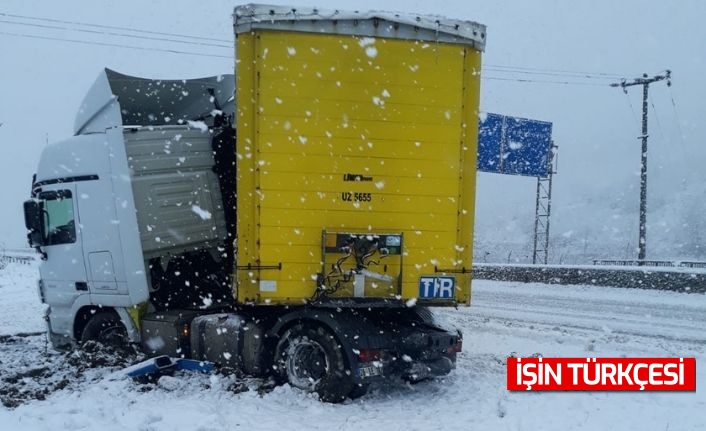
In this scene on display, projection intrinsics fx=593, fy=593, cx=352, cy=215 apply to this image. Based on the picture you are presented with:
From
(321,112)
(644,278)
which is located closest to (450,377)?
(321,112)

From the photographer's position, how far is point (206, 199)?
7.30 metres

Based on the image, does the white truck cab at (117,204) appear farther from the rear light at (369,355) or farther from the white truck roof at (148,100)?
the rear light at (369,355)

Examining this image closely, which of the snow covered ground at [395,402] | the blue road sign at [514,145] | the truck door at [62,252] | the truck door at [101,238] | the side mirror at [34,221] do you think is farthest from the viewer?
the blue road sign at [514,145]

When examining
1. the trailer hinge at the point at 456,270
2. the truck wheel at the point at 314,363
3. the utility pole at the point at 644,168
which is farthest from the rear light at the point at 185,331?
the utility pole at the point at 644,168

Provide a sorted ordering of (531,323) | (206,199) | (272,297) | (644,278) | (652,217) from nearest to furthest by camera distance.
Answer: (272,297)
(206,199)
(531,323)
(644,278)
(652,217)

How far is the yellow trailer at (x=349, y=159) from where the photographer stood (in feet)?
A: 19.3

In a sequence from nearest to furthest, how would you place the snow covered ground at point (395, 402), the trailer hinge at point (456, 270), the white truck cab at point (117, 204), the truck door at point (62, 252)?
the snow covered ground at point (395, 402)
the trailer hinge at point (456, 270)
the white truck cab at point (117, 204)
the truck door at point (62, 252)

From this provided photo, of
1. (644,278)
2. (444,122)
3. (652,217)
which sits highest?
(444,122)

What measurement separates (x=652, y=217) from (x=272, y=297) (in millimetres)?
123124

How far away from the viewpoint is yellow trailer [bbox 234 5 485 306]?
5.88m

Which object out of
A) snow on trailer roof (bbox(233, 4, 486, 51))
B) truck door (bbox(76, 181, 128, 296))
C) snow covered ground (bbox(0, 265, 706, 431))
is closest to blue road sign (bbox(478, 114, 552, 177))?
snow covered ground (bbox(0, 265, 706, 431))

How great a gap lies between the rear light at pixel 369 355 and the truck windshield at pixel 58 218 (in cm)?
416

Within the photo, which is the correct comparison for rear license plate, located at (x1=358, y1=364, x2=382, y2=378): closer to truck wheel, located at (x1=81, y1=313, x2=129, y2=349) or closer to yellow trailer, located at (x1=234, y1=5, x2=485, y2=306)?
yellow trailer, located at (x1=234, y1=5, x2=485, y2=306)

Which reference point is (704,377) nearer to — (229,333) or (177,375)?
(229,333)
